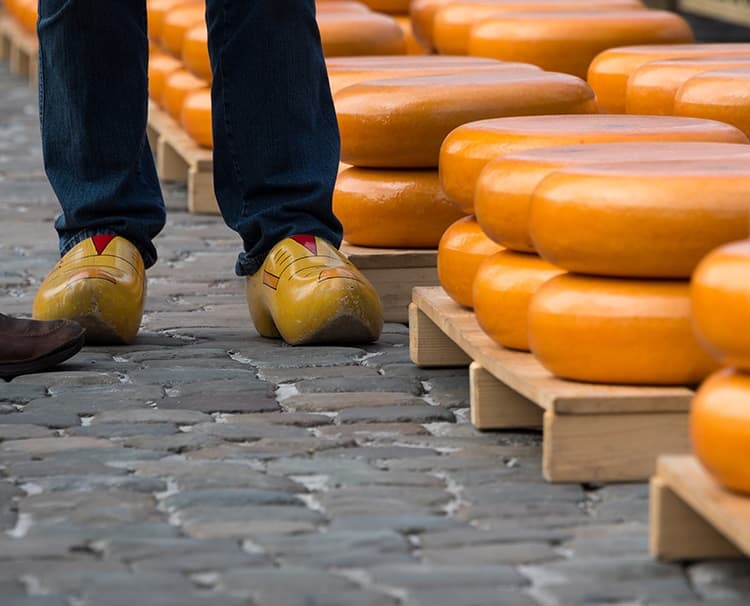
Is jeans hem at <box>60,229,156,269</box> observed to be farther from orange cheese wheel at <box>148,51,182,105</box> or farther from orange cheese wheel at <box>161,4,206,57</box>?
orange cheese wheel at <box>148,51,182,105</box>

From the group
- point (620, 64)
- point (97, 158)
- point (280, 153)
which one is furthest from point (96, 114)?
point (620, 64)

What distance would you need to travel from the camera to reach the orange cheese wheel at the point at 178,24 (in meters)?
5.61

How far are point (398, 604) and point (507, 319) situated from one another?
0.77m

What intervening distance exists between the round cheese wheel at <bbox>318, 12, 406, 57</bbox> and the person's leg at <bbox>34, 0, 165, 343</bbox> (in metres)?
1.62

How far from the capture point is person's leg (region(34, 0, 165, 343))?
10.1ft

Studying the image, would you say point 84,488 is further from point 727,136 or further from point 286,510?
point 727,136

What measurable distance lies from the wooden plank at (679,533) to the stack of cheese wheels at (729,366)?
0.23 feet

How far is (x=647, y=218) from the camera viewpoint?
2.22 meters

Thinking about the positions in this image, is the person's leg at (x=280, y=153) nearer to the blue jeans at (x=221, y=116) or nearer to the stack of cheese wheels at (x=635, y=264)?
the blue jeans at (x=221, y=116)

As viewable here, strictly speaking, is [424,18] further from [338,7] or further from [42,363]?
[42,363]

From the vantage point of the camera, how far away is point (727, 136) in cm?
276

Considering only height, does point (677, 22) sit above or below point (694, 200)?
below

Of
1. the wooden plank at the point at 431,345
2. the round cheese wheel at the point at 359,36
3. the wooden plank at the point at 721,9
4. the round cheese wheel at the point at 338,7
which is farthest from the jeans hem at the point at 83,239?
the wooden plank at the point at 721,9

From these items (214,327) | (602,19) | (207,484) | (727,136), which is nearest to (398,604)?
(207,484)
